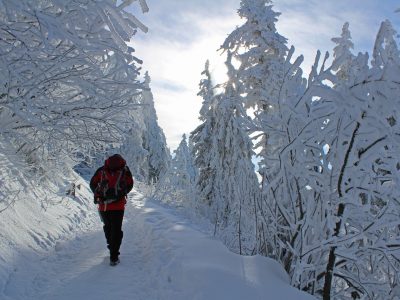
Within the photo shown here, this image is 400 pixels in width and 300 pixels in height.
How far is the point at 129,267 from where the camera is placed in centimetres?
638

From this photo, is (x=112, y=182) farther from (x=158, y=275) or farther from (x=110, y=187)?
(x=158, y=275)

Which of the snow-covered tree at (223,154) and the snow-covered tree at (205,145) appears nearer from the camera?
the snow-covered tree at (223,154)

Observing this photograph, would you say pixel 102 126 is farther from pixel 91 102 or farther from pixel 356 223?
pixel 356 223

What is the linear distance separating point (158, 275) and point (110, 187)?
1773mm

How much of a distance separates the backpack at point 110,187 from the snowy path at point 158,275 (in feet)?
3.50

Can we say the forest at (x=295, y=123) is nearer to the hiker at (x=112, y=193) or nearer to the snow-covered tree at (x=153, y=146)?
the hiker at (x=112, y=193)

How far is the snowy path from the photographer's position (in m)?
4.53

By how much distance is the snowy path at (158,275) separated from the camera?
4531 millimetres

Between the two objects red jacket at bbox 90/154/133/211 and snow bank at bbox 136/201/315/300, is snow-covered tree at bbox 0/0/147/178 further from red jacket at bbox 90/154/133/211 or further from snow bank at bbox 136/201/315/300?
snow bank at bbox 136/201/315/300

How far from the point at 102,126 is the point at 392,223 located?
145 inches

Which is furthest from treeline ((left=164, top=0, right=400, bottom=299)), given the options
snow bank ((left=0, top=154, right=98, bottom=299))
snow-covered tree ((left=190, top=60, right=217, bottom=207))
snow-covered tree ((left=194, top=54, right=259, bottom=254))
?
snow-covered tree ((left=190, top=60, right=217, bottom=207))

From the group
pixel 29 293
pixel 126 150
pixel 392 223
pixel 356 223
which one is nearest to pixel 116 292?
pixel 29 293

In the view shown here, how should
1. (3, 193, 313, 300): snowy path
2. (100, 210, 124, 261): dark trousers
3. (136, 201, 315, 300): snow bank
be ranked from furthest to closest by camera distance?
(100, 210, 124, 261): dark trousers < (3, 193, 313, 300): snowy path < (136, 201, 315, 300): snow bank

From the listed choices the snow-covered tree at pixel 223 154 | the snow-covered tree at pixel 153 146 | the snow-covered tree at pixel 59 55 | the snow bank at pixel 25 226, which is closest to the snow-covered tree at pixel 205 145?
the snow-covered tree at pixel 223 154
